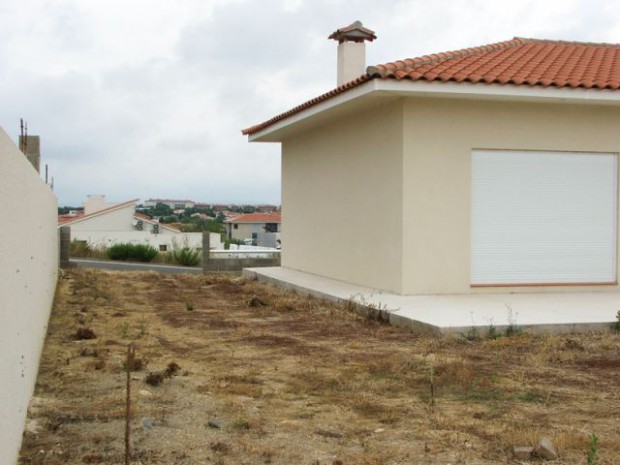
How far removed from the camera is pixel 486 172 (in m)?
11.6

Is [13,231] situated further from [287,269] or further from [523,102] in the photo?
[287,269]

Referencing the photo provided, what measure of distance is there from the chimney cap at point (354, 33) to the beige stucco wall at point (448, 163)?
5570 millimetres

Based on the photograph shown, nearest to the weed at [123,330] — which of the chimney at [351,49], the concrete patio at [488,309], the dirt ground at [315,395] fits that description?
the dirt ground at [315,395]

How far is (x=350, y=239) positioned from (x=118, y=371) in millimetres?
7339

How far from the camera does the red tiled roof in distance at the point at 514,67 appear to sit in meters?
10.5

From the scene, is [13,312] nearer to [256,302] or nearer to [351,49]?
[256,302]

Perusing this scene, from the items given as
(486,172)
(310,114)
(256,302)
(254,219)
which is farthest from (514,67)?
(254,219)

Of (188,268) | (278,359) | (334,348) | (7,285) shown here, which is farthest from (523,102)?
(188,268)

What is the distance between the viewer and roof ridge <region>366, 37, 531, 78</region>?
1038 centimetres

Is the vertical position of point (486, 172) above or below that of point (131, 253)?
above

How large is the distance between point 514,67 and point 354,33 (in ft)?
17.5

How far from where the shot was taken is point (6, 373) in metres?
3.77

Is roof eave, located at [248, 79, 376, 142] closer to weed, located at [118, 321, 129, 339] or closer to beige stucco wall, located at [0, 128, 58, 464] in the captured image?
weed, located at [118, 321, 129, 339]

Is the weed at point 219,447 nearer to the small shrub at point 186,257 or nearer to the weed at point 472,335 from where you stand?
the weed at point 472,335
